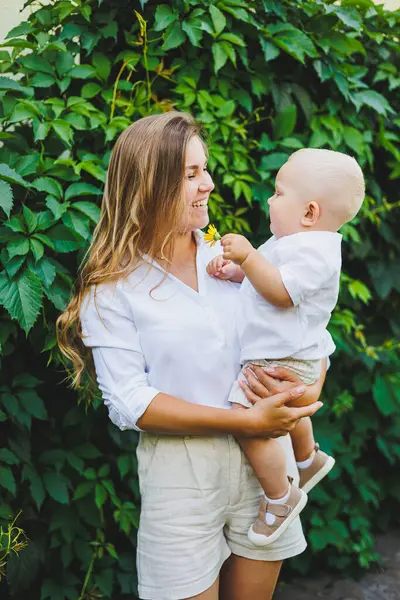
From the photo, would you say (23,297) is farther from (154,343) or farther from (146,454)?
(146,454)

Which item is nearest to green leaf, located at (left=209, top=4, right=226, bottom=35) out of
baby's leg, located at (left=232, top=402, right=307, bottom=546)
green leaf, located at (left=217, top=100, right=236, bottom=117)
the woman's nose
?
green leaf, located at (left=217, top=100, right=236, bottom=117)

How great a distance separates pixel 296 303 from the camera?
1.94 m

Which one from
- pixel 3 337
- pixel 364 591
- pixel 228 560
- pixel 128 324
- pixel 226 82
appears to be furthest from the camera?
pixel 364 591

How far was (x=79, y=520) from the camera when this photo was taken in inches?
109

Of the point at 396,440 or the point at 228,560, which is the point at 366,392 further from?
the point at 228,560

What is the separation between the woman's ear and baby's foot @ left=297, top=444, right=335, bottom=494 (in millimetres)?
734

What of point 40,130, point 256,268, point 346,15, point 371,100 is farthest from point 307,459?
point 346,15

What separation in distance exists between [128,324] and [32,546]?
1.11 metres

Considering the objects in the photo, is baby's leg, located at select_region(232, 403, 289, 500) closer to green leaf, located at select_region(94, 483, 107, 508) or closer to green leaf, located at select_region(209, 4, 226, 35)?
green leaf, located at select_region(94, 483, 107, 508)

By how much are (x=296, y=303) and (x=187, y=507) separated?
0.60 meters

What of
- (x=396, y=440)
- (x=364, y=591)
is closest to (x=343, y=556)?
(x=364, y=591)

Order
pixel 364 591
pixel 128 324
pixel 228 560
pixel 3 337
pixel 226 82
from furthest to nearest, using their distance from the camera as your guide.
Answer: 1. pixel 364 591
2. pixel 226 82
3. pixel 3 337
4. pixel 228 560
5. pixel 128 324

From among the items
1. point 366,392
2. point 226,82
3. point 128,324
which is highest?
point 226,82

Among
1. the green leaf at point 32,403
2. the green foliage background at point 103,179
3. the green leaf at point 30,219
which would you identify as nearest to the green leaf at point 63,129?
the green foliage background at point 103,179
